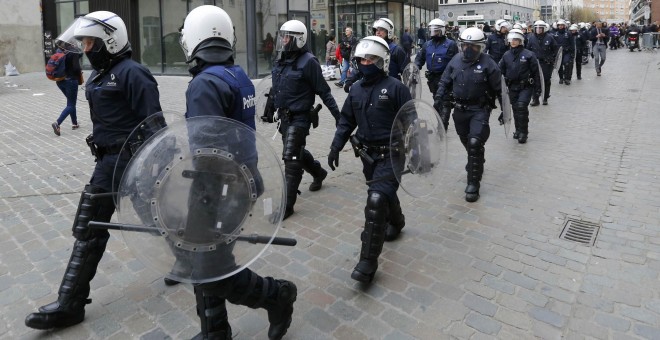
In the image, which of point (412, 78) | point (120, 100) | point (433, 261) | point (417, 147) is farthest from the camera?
point (412, 78)

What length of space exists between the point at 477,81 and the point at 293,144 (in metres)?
2.34

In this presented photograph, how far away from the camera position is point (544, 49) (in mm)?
12805

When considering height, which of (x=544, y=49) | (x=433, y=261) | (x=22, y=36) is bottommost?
(x=433, y=261)

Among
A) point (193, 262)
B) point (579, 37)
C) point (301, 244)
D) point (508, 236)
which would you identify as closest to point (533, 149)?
point (508, 236)

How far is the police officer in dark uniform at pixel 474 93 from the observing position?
5.91 meters

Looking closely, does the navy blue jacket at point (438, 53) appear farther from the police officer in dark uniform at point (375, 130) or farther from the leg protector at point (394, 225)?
the police officer in dark uniform at point (375, 130)

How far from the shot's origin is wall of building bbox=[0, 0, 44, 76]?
20.6m

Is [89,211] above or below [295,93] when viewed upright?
below

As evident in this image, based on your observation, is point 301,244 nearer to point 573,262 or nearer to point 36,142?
point 573,262

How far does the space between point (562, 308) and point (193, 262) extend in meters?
2.46

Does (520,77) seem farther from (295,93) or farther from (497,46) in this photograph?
(497,46)

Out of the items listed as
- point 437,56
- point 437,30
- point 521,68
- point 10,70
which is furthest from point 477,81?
point 10,70

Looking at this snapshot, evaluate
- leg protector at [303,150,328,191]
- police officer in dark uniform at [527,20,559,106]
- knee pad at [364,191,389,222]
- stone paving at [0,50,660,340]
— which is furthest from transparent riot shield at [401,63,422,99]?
police officer in dark uniform at [527,20,559,106]

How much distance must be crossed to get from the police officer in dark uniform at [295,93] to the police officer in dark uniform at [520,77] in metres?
4.51
